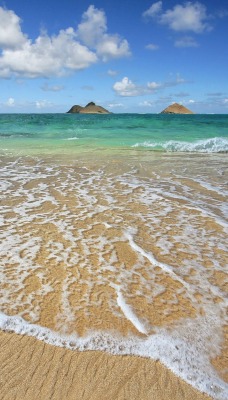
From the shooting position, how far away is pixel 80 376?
225cm

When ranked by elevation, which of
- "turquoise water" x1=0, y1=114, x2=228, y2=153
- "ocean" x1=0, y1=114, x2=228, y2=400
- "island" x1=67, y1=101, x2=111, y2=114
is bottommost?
"island" x1=67, y1=101, x2=111, y2=114

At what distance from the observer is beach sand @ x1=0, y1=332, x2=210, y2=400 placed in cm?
212

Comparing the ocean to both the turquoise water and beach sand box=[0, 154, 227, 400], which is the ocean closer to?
beach sand box=[0, 154, 227, 400]

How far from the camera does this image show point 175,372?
7.55 feet

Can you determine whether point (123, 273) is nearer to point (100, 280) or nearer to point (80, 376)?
point (100, 280)

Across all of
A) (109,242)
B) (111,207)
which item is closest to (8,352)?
(109,242)

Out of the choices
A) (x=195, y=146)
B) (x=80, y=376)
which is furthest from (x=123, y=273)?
(x=195, y=146)

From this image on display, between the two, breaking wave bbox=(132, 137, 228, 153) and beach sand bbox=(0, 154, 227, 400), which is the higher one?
beach sand bbox=(0, 154, 227, 400)

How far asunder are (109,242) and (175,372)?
2.22 m

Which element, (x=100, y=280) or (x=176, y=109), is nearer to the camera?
(x=100, y=280)

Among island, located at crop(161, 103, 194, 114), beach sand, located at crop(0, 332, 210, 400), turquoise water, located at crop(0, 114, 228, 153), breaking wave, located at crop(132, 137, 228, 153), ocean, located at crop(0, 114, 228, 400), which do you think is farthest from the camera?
island, located at crop(161, 103, 194, 114)

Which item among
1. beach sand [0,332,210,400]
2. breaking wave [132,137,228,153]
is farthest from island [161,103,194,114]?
beach sand [0,332,210,400]

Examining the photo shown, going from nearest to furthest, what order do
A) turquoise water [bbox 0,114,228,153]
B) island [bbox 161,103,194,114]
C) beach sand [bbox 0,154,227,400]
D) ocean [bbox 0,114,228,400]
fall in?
beach sand [bbox 0,154,227,400], ocean [bbox 0,114,228,400], turquoise water [bbox 0,114,228,153], island [bbox 161,103,194,114]

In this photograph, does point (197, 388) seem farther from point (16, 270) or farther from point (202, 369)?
point (16, 270)
